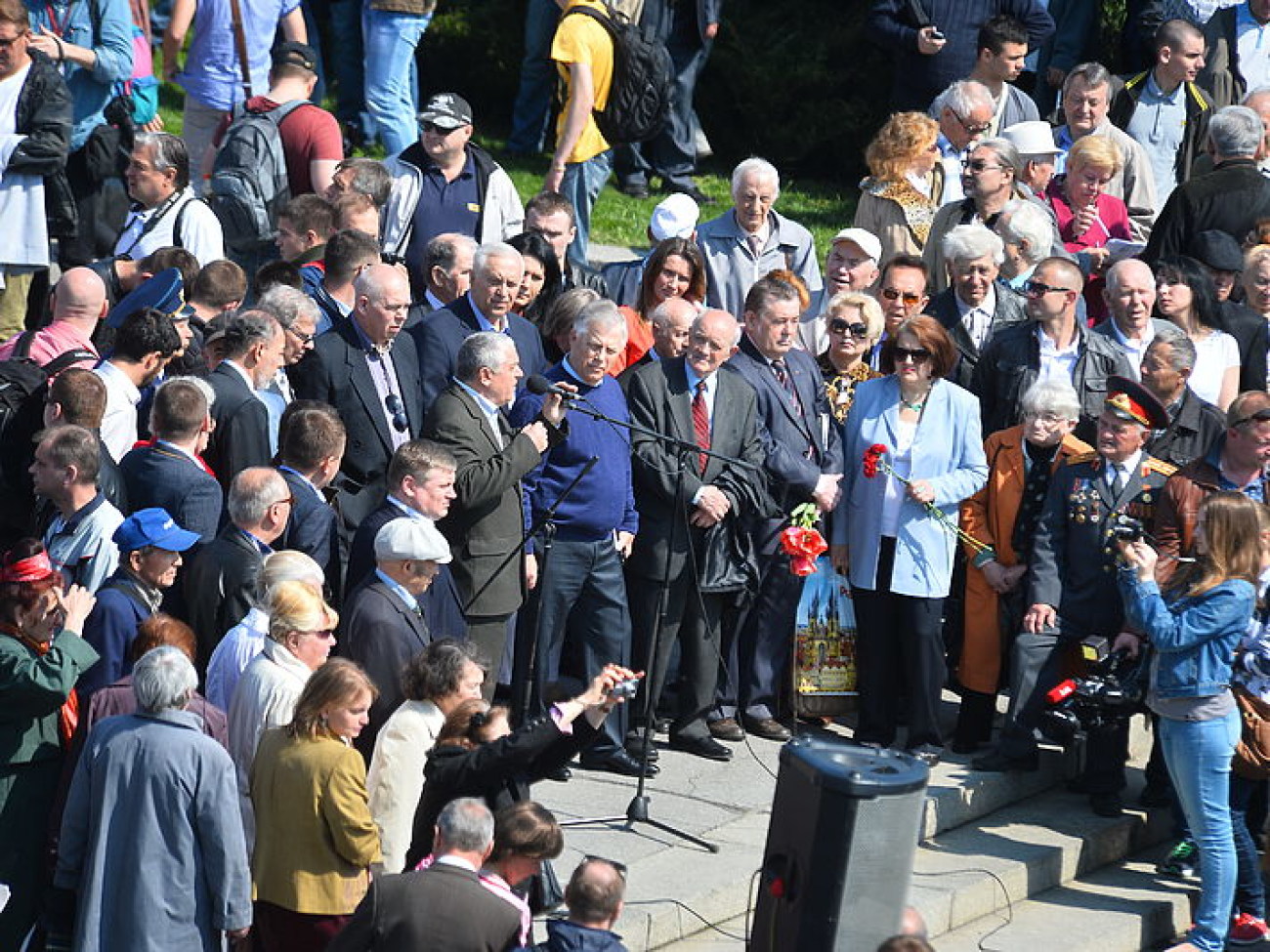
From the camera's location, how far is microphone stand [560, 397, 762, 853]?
8758mm

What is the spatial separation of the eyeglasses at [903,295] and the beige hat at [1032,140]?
6.32 feet

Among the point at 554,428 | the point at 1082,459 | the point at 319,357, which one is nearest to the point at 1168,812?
the point at 1082,459

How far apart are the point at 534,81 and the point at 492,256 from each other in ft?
26.0

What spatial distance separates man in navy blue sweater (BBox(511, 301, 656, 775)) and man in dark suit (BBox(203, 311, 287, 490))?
111 cm

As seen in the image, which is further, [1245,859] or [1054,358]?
[1054,358]

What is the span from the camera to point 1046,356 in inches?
414

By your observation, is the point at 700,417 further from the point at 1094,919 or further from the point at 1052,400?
the point at 1094,919

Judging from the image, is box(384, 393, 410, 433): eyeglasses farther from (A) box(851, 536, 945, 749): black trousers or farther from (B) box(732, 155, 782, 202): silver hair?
(B) box(732, 155, 782, 202): silver hair

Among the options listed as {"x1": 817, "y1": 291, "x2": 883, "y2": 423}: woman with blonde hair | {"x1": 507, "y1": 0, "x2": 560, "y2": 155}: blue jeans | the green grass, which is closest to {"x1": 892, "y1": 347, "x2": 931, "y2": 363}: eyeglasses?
{"x1": 817, "y1": 291, "x2": 883, "y2": 423}: woman with blonde hair

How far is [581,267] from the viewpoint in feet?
38.2

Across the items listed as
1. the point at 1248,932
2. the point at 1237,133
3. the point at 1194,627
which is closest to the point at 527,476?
the point at 1194,627

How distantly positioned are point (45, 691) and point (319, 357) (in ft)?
8.27

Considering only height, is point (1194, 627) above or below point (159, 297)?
below

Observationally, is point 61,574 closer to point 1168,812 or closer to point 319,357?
point 319,357
